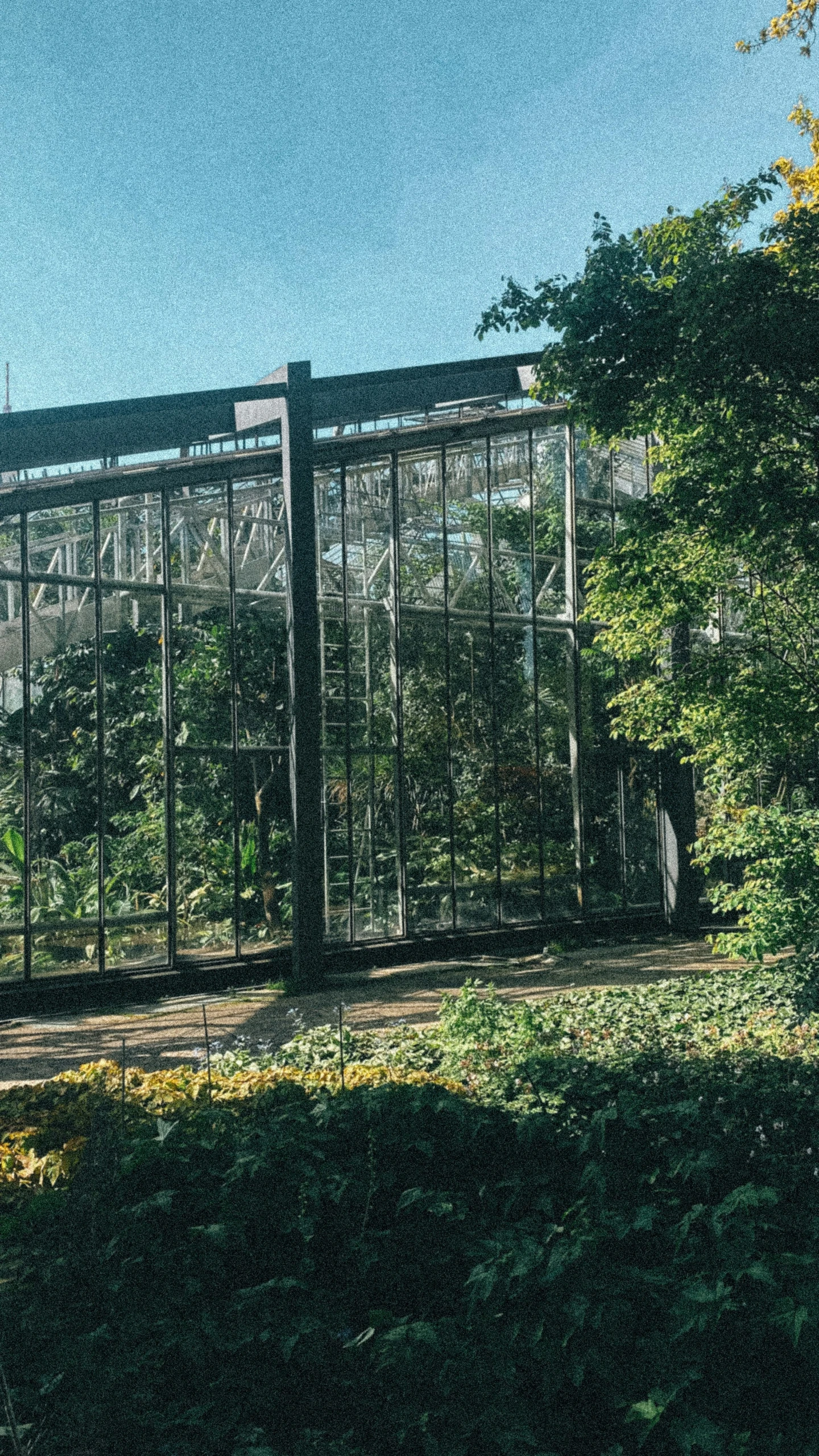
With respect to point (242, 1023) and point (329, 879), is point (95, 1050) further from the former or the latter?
point (329, 879)

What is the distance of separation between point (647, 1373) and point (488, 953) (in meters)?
11.0

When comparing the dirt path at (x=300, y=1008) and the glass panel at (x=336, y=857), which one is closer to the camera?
the dirt path at (x=300, y=1008)

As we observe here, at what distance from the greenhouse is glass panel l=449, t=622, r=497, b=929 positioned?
0.04m

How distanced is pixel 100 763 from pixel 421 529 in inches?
194

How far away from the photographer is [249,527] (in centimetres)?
1267

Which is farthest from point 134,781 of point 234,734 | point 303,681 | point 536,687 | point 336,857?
point 536,687

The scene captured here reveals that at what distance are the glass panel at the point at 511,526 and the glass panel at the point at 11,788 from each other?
5.99 metres

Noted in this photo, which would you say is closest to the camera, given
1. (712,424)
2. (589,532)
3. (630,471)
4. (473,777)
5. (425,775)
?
(712,424)

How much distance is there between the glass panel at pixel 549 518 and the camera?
14992 millimetres

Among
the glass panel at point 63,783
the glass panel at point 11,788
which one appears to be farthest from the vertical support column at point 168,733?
the glass panel at point 11,788

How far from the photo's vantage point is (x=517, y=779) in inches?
569

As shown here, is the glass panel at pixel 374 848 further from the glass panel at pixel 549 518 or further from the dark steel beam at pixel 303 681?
the glass panel at pixel 549 518

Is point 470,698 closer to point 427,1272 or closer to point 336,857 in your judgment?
point 336,857

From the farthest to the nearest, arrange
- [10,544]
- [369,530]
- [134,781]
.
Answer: [369,530]
[134,781]
[10,544]
